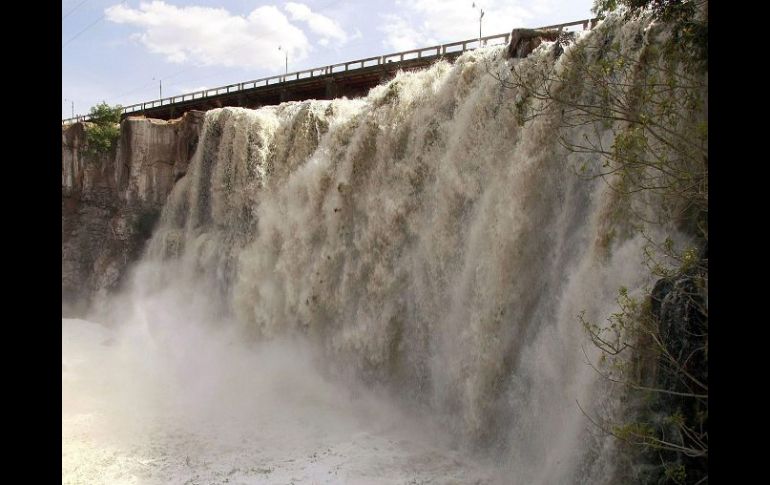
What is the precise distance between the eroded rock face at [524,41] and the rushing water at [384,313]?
0.30 m

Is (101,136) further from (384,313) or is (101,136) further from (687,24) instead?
(687,24)

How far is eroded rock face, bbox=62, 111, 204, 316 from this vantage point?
18.7m

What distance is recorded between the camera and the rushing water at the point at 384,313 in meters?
7.71

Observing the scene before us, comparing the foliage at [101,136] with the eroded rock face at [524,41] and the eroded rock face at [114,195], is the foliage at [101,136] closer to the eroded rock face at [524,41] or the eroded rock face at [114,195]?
the eroded rock face at [114,195]

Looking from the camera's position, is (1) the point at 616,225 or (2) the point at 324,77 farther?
(2) the point at 324,77

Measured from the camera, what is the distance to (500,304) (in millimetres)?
8406

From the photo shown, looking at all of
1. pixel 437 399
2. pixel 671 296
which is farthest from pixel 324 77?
pixel 671 296

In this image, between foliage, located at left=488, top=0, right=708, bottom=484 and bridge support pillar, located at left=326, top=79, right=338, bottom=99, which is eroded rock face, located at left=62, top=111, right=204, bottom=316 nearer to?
bridge support pillar, located at left=326, top=79, right=338, bottom=99

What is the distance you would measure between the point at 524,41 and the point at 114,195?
15203mm

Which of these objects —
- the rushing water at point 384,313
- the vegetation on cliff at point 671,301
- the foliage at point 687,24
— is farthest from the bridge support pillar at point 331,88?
the foliage at point 687,24

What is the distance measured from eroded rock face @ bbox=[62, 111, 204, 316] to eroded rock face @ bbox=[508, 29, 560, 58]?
11.4 meters

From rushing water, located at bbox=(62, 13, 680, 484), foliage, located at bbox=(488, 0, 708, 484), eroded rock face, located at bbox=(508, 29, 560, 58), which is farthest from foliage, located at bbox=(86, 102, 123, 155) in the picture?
foliage, located at bbox=(488, 0, 708, 484)
